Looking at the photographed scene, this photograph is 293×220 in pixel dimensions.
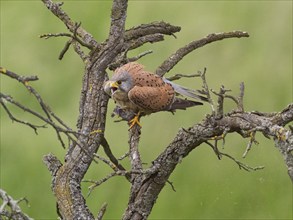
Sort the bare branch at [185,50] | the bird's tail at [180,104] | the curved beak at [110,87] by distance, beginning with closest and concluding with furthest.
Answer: the curved beak at [110,87], the bird's tail at [180,104], the bare branch at [185,50]

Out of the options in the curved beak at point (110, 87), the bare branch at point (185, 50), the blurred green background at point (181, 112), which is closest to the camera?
the curved beak at point (110, 87)

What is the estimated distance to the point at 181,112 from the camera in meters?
4.05

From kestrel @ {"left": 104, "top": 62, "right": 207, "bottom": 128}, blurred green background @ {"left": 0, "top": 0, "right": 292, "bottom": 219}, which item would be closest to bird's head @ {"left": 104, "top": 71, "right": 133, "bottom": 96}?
kestrel @ {"left": 104, "top": 62, "right": 207, "bottom": 128}

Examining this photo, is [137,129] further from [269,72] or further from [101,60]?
[269,72]

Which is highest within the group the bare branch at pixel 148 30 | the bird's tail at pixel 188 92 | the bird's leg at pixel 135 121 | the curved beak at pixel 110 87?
the bare branch at pixel 148 30

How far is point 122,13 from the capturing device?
2.31 m

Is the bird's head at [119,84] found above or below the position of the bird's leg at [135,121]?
above

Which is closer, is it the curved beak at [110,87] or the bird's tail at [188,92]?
the curved beak at [110,87]

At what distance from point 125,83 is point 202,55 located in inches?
74.2

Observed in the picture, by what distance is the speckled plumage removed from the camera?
235 cm

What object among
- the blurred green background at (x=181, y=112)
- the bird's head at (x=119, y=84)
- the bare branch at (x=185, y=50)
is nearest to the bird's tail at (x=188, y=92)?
the bare branch at (x=185, y=50)

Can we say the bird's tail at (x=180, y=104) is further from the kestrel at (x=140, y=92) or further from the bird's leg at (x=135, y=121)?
the bird's leg at (x=135, y=121)

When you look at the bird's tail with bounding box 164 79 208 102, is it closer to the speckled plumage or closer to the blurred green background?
the speckled plumage

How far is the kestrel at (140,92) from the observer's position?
92.4 inches
